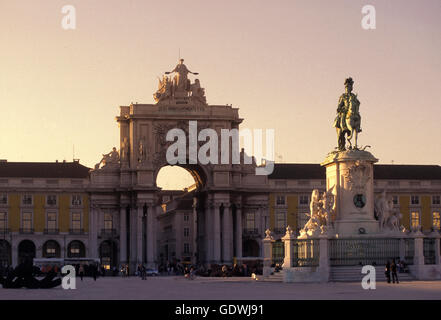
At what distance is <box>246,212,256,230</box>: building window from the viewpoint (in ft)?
334

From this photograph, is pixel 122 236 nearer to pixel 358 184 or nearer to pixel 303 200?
pixel 303 200

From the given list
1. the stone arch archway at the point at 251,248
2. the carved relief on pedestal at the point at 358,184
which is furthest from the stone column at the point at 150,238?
the carved relief on pedestal at the point at 358,184

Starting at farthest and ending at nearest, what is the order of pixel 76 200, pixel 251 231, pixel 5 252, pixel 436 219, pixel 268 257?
pixel 436 219 < pixel 251 231 < pixel 76 200 < pixel 5 252 < pixel 268 257

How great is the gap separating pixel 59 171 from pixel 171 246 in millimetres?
42160

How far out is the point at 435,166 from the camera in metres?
112

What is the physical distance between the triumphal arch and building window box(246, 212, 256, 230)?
1810 mm

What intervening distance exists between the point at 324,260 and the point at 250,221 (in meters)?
56.2

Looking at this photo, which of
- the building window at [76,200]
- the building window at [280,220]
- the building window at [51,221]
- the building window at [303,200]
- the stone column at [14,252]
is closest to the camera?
the stone column at [14,252]

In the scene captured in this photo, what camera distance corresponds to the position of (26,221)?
98.6 meters

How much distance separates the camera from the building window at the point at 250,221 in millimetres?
101812

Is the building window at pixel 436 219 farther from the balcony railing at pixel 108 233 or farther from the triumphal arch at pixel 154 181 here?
the balcony railing at pixel 108 233

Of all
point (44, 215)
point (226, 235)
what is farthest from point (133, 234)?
point (44, 215)

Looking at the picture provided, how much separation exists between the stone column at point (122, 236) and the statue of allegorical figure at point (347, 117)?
51810 millimetres
